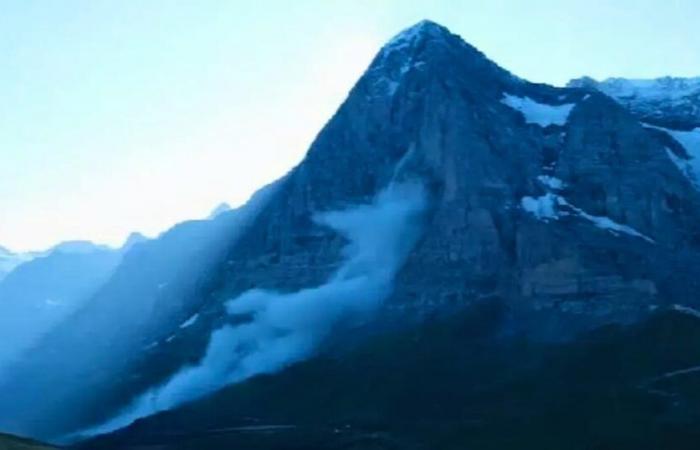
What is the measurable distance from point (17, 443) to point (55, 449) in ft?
22.3

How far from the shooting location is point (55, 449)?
167625mm

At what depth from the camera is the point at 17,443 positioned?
162 metres
